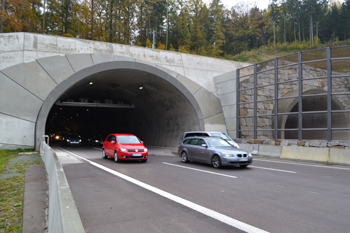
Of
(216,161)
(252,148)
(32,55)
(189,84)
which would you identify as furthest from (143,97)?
(216,161)

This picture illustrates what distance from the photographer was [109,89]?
29.7 metres

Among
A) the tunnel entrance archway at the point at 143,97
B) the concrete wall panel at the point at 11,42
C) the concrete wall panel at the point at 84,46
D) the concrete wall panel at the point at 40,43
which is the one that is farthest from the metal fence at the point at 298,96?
the concrete wall panel at the point at 11,42

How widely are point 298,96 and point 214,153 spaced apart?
8959mm

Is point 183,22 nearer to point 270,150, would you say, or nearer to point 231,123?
point 231,123

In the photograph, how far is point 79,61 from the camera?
Result: 21.1 metres

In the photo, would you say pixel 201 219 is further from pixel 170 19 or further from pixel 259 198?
pixel 170 19

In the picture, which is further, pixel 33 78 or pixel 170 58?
pixel 170 58

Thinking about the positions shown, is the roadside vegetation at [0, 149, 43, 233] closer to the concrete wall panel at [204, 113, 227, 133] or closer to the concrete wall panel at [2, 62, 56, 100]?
the concrete wall panel at [2, 62, 56, 100]

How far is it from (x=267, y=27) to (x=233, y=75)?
52175 millimetres

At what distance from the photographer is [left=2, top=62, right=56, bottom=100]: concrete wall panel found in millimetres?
19094

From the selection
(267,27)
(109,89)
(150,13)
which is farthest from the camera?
(267,27)

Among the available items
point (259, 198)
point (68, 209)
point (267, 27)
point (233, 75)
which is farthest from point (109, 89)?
point (267, 27)

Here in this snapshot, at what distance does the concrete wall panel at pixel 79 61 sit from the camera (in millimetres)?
20891

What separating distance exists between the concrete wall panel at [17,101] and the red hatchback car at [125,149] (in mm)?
7311
